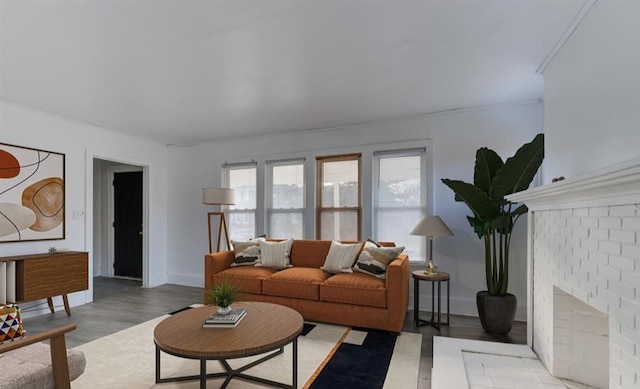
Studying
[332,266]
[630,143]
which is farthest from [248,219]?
[630,143]

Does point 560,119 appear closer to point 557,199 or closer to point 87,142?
point 557,199

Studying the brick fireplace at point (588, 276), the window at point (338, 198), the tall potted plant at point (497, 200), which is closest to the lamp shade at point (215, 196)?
the window at point (338, 198)

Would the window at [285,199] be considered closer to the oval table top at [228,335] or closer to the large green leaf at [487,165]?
the oval table top at [228,335]

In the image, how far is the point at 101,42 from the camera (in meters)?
2.28

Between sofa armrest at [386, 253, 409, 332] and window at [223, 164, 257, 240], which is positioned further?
window at [223, 164, 257, 240]

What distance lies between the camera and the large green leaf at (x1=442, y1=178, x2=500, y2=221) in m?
3.14

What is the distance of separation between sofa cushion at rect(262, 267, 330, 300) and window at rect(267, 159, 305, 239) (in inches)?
44.8

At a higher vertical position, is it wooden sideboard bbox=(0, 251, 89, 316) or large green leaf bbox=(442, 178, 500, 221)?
large green leaf bbox=(442, 178, 500, 221)

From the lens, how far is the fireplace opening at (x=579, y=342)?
1966mm

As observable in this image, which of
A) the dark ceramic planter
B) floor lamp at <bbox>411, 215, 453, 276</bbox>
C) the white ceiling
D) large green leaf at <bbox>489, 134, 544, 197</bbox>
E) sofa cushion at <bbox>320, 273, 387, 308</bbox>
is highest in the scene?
the white ceiling

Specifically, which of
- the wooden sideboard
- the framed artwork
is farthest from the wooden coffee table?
the framed artwork

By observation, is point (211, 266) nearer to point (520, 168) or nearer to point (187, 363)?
point (187, 363)

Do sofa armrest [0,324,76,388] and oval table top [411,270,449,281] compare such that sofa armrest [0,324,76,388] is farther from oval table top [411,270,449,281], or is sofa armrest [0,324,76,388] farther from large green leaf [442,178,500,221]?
large green leaf [442,178,500,221]

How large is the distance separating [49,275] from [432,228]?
429cm
